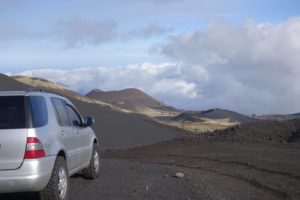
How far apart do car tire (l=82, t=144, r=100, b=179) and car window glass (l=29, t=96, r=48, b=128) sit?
3232 mm

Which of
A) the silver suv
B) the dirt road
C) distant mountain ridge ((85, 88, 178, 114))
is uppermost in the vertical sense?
distant mountain ridge ((85, 88, 178, 114))

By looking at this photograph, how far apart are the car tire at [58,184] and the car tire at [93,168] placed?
265 cm

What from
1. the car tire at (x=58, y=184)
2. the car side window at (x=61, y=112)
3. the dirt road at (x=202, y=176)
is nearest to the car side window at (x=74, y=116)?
the car side window at (x=61, y=112)

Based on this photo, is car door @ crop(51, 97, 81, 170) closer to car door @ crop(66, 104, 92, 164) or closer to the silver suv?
the silver suv

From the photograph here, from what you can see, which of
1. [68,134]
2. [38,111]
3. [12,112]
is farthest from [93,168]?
[12,112]

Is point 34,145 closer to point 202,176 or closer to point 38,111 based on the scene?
point 38,111

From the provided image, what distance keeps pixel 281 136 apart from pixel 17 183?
25.6 meters

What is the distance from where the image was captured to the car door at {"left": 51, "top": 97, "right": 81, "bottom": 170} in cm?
977

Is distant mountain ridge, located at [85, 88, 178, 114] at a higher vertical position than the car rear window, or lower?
higher

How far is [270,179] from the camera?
1636 centimetres

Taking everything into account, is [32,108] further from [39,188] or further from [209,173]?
[209,173]

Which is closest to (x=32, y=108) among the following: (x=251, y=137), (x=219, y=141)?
(x=219, y=141)

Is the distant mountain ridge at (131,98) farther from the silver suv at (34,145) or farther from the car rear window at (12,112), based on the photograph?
the car rear window at (12,112)

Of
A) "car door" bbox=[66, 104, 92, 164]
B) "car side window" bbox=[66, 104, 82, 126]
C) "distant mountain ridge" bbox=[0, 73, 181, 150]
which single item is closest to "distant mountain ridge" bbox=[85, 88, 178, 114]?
"distant mountain ridge" bbox=[0, 73, 181, 150]
